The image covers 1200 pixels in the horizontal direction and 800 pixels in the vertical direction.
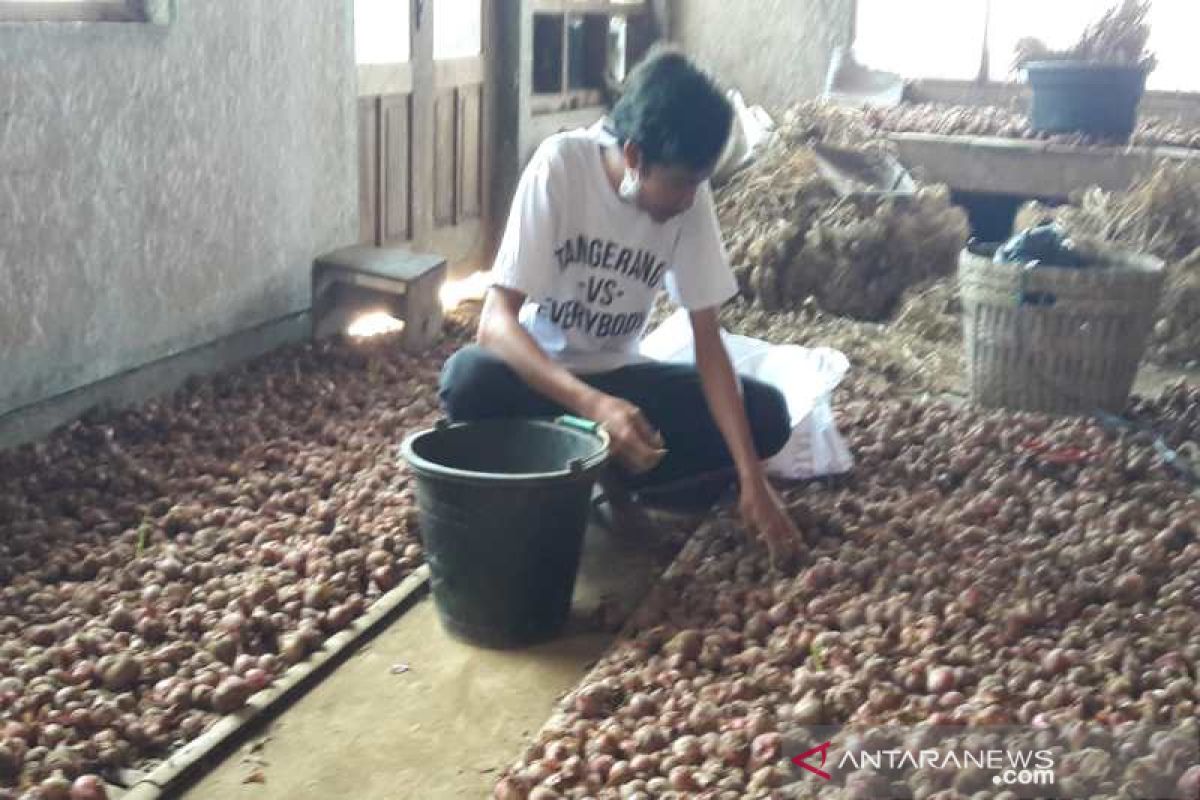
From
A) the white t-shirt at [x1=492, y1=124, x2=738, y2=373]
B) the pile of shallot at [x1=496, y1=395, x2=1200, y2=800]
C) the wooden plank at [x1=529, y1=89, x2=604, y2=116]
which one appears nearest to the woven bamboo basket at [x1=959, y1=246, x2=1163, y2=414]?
the pile of shallot at [x1=496, y1=395, x2=1200, y2=800]

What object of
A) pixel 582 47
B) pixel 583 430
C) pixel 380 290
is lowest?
pixel 380 290

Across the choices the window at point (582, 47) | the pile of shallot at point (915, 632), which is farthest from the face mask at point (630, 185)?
the window at point (582, 47)

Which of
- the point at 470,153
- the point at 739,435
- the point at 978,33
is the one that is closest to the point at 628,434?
the point at 739,435

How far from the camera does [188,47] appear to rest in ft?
13.0

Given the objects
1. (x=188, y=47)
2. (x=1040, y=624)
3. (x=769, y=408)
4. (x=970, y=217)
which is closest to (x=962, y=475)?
(x=769, y=408)

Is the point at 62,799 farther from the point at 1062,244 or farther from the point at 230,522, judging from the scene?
the point at 1062,244

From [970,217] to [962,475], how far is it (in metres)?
3.87

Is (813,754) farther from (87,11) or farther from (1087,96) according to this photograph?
(1087,96)

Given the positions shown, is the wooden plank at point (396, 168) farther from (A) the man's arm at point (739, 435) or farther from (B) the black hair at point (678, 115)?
(B) the black hair at point (678, 115)

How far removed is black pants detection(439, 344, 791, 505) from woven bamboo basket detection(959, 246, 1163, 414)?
1.14 m

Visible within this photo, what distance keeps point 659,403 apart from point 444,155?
9.49 feet

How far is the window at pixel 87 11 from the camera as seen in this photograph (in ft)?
11.2

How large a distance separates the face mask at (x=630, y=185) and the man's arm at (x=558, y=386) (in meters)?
0.29

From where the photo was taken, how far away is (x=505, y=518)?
247cm
